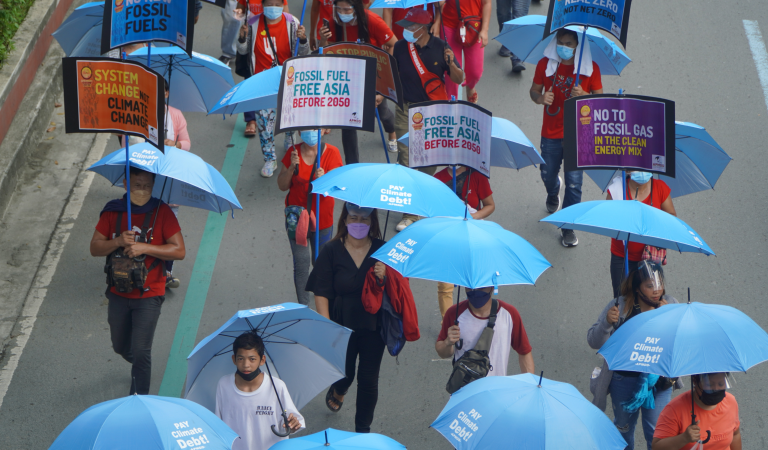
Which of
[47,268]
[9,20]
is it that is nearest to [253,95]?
[47,268]

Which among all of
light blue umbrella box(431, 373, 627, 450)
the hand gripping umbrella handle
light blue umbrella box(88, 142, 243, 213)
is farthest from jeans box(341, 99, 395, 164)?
light blue umbrella box(431, 373, 627, 450)

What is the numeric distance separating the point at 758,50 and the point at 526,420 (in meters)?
9.59

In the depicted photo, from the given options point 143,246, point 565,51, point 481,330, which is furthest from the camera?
point 565,51

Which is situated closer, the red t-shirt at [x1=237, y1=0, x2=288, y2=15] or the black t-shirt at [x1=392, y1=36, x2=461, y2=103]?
the black t-shirt at [x1=392, y1=36, x2=461, y2=103]

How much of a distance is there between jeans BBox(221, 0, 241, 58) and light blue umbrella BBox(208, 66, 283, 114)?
135 inches

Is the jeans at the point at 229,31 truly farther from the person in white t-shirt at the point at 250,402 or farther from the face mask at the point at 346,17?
the person in white t-shirt at the point at 250,402

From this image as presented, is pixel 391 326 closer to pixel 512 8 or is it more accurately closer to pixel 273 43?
pixel 273 43

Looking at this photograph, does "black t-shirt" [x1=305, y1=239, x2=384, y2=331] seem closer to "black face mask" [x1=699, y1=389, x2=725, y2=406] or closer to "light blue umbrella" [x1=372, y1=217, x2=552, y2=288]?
"light blue umbrella" [x1=372, y1=217, x2=552, y2=288]

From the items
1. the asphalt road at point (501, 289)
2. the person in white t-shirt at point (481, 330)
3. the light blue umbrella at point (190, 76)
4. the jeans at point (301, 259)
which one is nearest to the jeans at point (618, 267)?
the asphalt road at point (501, 289)

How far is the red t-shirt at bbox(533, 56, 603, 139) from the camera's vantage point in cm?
765

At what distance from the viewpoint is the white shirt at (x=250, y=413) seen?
470 cm

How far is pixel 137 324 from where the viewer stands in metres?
5.82

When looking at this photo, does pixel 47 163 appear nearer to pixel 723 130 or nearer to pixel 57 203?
pixel 57 203

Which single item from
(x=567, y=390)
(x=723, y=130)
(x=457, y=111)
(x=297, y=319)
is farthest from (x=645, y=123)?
(x=723, y=130)
